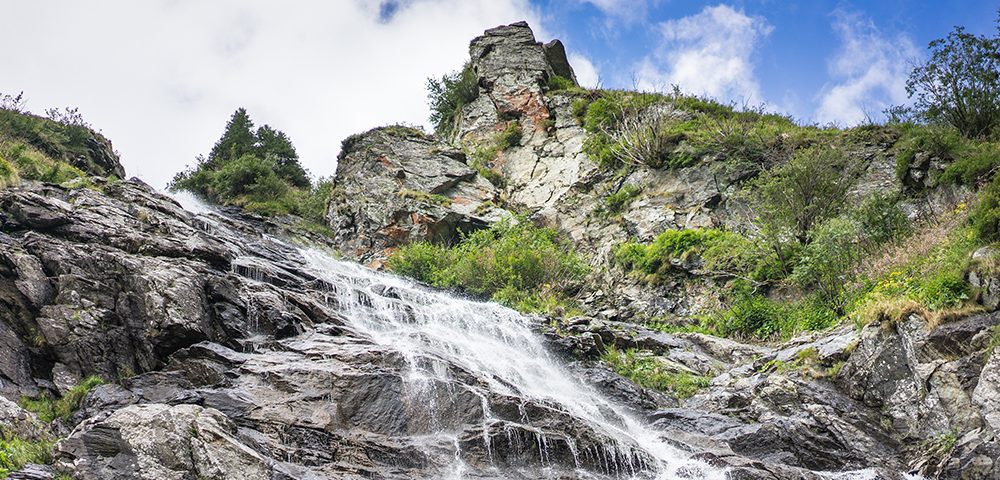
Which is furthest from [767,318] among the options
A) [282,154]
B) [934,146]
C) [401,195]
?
[282,154]

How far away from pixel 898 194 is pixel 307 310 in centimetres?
1674

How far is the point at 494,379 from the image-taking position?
11695 mm

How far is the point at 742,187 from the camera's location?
72.9 ft

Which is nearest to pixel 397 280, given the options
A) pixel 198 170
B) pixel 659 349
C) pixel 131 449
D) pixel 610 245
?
pixel 610 245

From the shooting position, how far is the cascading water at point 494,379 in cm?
970

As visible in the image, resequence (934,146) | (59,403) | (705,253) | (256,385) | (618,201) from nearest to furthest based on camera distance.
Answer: (59,403)
(256,385)
(934,146)
(705,253)
(618,201)

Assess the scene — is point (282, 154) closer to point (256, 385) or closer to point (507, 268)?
point (507, 268)

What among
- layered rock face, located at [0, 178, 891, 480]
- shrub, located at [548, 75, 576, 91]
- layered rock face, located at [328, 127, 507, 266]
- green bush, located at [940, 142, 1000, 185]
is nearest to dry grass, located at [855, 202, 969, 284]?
green bush, located at [940, 142, 1000, 185]

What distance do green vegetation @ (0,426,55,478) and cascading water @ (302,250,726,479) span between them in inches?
191

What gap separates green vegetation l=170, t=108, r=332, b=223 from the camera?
103 feet

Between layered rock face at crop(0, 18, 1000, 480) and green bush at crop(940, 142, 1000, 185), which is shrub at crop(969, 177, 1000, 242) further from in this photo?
green bush at crop(940, 142, 1000, 185)

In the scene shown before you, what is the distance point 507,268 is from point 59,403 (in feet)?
46.4

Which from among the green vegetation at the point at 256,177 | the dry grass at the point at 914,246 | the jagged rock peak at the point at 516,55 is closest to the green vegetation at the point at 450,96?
the jagged rock peak at the point at 516,55

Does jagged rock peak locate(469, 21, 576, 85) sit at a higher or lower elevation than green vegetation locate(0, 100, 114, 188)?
higher
